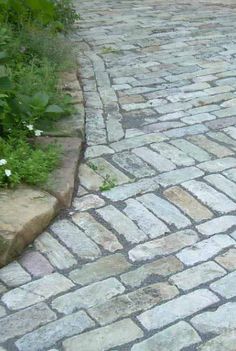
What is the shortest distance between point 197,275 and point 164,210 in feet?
2.08

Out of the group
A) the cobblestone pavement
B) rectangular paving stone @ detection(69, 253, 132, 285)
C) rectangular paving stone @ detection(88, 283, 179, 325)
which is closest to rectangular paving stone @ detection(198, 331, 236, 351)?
the cobblestone pavement

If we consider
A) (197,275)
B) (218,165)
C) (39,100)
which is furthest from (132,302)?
(39,100)

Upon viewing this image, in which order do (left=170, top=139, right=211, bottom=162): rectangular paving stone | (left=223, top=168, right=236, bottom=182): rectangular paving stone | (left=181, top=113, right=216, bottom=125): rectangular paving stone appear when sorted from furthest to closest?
(left=181, top=113, right=216, bottom=125): rectangular paving stone, (left=170, top=139, right=211, bottom=162): rectangular paving stone, (left=223, top=168, right=236, bottom=182): rectangular paving stone

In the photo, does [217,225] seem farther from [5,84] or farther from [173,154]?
[5,84]

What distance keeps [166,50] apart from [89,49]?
0.81m

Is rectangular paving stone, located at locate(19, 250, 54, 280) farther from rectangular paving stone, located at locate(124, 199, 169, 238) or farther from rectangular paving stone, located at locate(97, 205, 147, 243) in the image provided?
rectangular paving stone, located at locate(124, 199, 169, 238)

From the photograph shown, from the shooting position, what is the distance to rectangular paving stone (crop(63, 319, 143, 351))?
105 inches

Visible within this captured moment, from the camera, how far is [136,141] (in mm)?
4500

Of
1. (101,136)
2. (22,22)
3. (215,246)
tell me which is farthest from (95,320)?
(22,22)

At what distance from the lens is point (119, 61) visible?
6262 millimetres

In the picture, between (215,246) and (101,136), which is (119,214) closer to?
(215,246)

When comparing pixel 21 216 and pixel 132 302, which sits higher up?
pixel 21 216

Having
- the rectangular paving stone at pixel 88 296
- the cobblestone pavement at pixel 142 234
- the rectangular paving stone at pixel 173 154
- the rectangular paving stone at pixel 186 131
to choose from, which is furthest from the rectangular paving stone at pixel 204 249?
the rectangular paving stone at pixel 186 131

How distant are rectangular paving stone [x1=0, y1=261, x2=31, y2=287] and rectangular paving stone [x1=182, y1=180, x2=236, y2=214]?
1208mm
